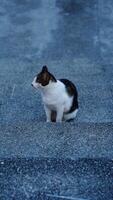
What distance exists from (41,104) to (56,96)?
3.08ft

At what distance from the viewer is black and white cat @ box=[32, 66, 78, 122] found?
461cm

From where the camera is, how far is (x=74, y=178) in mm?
2986

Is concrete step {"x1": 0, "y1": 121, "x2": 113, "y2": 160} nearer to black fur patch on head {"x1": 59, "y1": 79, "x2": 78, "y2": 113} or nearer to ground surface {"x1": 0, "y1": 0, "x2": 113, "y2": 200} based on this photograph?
ground surface {"x1": 0, "y1": 0, "x2": 113, "y2": 200}

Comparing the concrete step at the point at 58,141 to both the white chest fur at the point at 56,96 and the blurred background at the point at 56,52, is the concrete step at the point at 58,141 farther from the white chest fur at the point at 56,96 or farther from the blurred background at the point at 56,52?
the blurred background at the point at 56,52

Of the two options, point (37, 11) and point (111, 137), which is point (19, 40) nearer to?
point (37, 11)

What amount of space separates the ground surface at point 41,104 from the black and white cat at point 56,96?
26 cm

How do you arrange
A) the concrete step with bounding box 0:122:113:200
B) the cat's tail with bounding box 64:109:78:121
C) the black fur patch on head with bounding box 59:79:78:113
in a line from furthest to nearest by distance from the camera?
1. the cat's tail with bounding box 64:109:78:121
2. the black fur patch on head with bounding box 59:79:78:113
3. the concrete step with bounding box 0:122:113:200

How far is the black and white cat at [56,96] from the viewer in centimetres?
461

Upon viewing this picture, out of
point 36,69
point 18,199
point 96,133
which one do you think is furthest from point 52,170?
point 36,69

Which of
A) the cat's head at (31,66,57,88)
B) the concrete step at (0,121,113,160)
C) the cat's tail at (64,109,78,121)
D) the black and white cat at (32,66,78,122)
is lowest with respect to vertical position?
the cat's tail at (64,109,78,121)

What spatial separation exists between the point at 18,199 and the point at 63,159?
1.59ft

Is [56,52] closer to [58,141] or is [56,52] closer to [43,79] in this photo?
[43,79]

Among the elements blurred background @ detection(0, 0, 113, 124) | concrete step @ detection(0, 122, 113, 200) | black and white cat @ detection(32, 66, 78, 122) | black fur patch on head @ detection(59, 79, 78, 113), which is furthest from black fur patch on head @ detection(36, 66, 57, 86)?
concrete step @ detection(0, 122, 113, 200)

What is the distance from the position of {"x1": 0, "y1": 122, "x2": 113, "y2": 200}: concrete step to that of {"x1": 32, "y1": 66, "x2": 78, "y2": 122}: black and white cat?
40.3 inches
